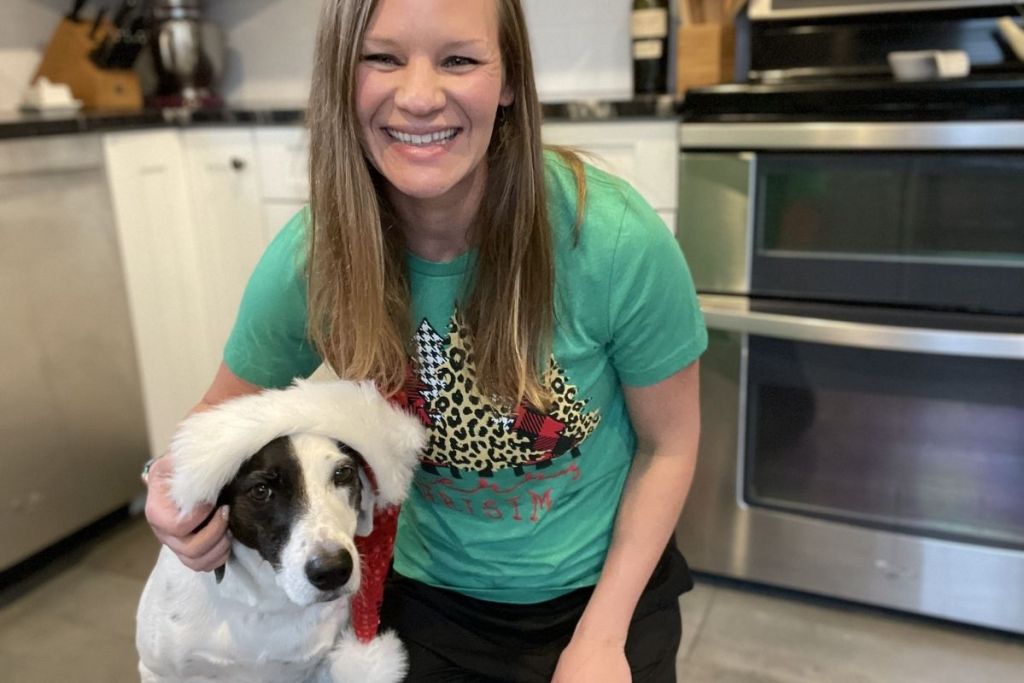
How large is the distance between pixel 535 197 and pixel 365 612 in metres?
0.49

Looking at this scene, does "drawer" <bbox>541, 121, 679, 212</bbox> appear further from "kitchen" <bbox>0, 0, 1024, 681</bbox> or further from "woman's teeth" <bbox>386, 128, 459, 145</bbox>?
"woman's teeth" <bbox>386, 128, 459, 145</bbox>

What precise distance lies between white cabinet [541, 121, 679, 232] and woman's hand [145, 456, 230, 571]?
3.33 ft

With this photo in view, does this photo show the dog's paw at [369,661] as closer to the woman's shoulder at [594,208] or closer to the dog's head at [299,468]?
the dog's head at [299,468]

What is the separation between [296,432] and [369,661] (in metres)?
0.29

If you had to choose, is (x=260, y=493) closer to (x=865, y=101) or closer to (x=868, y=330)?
(x=868, y=330)

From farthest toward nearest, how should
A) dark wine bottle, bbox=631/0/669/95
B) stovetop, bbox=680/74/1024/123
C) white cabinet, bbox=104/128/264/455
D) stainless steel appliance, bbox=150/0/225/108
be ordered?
stainless steel appliance, bbox=150/0/225/108 < white cabinet, bbox=104/128/264/455 < dark wine bottle, bbox=631/0/669/95 < stovetop, bbox=680/74/1024/123

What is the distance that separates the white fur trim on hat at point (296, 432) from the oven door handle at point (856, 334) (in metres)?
0.83

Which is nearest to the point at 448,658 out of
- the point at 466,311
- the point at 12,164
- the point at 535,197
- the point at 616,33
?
the point at 466,311

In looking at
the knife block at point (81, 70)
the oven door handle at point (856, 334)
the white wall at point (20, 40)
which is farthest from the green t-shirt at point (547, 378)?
the white wall at point (20, 40)

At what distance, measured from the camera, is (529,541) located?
3.32 ft

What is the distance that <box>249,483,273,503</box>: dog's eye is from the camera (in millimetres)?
864

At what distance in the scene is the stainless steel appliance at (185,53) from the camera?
2.35 m

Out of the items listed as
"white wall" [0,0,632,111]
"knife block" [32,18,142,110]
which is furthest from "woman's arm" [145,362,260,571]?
"knife block" [32,18,142,110]

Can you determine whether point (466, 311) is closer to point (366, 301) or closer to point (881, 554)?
point (366, 301)
